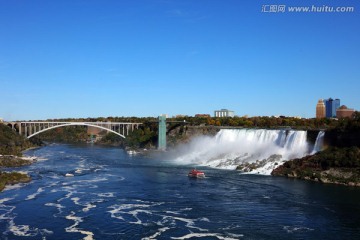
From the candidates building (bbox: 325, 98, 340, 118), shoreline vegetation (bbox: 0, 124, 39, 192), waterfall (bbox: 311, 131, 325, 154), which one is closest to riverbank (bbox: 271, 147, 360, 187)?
waterfall (bbox: 311, 131, 325, 154)

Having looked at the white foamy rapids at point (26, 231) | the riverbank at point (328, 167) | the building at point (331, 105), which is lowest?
the white foamy rapids at point (26, 231)

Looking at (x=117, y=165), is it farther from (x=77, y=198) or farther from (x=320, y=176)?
(x=320, y=176)

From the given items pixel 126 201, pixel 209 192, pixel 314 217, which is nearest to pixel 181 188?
pixel 209 192

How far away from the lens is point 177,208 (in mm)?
20484

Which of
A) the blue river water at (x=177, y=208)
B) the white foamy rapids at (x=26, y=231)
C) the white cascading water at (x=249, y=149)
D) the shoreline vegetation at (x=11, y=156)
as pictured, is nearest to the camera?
the white foamy rapids at (x=26, y=231)

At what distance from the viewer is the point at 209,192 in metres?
24.6

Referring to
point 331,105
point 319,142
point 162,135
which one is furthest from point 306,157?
point 331,105

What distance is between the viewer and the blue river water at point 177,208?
1659 centimetres

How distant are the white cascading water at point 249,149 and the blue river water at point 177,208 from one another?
5.59 m

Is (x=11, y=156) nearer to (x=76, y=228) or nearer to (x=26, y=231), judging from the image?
(x=26, y=231)

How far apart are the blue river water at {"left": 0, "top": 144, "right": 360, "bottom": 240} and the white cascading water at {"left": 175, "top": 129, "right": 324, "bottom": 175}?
18.3ft

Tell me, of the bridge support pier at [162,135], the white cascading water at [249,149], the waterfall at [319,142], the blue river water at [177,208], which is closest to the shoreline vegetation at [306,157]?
the waterfall at [319,142]

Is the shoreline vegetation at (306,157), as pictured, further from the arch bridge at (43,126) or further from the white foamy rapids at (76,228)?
the white foamy rapids at (76,228)

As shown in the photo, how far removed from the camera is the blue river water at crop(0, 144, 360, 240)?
16.6 m
